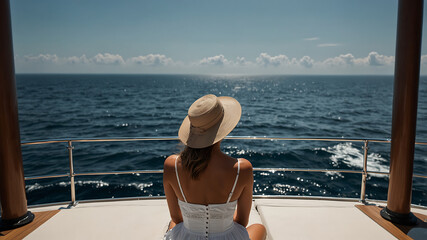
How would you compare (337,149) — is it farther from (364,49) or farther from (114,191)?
(364,49)

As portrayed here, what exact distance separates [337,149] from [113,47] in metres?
71.3

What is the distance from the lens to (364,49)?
68.8m

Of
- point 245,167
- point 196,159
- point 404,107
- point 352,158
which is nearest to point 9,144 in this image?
point 196,159

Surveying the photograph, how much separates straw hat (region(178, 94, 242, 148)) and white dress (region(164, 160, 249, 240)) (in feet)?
0.60

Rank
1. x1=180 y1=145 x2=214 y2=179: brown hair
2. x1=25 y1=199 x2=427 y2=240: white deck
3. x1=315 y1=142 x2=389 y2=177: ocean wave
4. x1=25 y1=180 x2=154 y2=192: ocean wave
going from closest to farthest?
x1=180 y1=145 x2=214 y2=179: brown hair → x1=25 y1=199 x2=427 y2=240: white deck → x1=25 y1=180 x2=154 y2=192: ocean wave → x1=315 y1=142 x2=389 y2=177: ocean wave

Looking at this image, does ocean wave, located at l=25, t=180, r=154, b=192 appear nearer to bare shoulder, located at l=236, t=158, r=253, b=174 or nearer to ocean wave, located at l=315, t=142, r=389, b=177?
ocean wave, located at l=315, t=142, r=389, b=177

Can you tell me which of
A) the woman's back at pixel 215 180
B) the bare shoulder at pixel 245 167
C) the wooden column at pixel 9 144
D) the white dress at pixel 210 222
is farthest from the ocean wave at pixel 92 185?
the bare shoulder at pixel 245 167

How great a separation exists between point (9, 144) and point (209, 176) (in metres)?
2.07

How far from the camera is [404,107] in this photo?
8.05ft

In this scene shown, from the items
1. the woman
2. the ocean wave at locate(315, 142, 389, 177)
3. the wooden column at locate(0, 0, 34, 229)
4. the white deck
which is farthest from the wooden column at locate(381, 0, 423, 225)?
the ocean wave at locate(315, 142, 389, 177)

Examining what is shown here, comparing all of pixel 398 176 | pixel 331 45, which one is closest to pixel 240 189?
pixel 398 176

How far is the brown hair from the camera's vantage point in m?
1.40

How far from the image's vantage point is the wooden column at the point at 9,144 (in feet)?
7.77

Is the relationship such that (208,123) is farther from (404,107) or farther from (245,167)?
(404,107)
